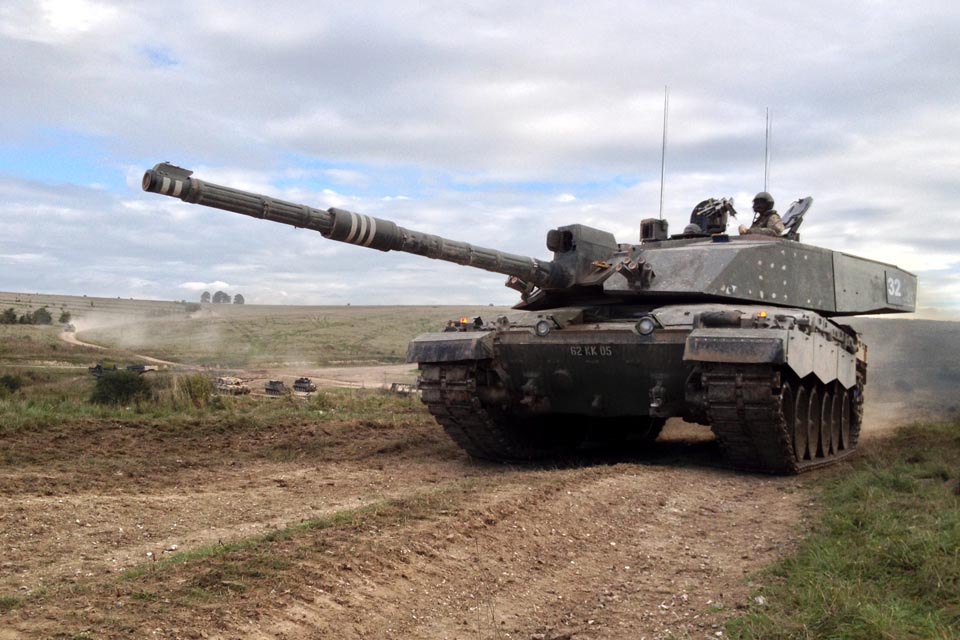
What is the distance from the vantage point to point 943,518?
6.70m

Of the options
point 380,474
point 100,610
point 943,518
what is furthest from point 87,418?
point 943,518

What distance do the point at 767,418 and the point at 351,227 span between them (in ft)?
14.6

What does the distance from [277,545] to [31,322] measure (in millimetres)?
52902

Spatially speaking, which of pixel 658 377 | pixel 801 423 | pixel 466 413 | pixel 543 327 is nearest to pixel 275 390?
pixel 466 413

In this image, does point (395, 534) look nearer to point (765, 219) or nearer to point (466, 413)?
point (466, 413)

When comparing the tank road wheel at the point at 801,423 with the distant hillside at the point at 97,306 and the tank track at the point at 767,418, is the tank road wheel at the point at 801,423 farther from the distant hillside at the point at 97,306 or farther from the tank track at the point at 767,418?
the distant hillside at the point at 97,306

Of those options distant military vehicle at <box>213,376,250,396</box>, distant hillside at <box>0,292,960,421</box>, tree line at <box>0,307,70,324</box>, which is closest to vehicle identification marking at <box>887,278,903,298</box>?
distant hillside at <box>0,292,960,421</box>

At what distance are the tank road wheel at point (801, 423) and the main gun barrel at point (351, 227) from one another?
2.89 metres

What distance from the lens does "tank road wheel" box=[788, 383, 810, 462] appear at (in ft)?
34.4

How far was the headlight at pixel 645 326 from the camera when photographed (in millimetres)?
9852

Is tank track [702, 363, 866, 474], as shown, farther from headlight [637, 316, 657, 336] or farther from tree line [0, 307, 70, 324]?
tree line [0, 307, 70, 324]

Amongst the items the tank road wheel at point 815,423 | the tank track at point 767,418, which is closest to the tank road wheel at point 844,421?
the tank track at point 767,418

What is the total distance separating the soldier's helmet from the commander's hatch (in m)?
0.38

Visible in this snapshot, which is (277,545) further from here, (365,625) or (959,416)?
(959,416)
